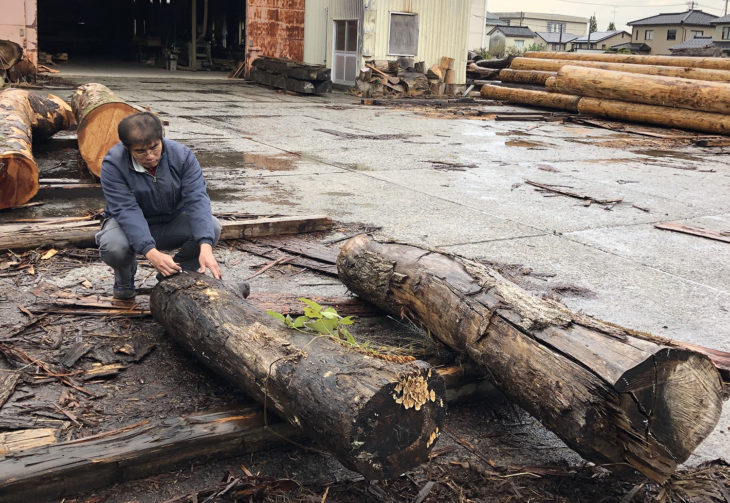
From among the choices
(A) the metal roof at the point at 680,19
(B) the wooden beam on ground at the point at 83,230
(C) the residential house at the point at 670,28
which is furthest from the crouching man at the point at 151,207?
(A) the metal roof at the point at 680,19

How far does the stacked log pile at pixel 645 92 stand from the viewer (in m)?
15.8

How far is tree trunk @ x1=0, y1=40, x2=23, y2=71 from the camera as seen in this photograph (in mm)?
18312

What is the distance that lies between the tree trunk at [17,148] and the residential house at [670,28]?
80.2 m

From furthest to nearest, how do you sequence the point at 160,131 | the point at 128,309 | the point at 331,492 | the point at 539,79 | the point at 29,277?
the point at 539,79
the point at 29,277
the point at 128,309
the point at 160,131
the point at 331,492

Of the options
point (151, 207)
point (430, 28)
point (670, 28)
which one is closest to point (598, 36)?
point (670, 28)

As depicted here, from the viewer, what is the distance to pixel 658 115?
1670cm

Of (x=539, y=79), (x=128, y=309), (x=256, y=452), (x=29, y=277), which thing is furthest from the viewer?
(x=539, y=79)

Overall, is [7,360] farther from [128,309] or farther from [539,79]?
[539,79]

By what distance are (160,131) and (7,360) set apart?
143 cm

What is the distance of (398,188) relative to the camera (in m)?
8.55

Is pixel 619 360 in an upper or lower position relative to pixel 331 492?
upper

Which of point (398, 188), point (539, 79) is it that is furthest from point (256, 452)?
point (539, 79)

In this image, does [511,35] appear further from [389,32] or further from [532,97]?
[532,97]

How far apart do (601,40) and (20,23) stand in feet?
278
